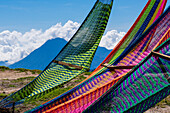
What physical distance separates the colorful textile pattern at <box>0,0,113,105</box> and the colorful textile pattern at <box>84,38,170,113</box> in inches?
97.3

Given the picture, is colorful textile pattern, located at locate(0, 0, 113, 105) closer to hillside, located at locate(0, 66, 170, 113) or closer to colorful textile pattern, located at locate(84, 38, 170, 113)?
hillside, located at locate(0, 66, 170, 113)

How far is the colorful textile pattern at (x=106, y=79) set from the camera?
4.14m

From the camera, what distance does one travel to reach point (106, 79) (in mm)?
4832

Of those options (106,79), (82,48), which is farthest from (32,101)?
(106,79)

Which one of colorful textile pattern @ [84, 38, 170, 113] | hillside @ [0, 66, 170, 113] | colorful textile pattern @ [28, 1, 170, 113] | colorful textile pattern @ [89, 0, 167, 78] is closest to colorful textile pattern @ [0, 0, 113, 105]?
hillside @ [0, 66, 170, 113]

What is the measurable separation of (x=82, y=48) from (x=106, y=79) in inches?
56.8

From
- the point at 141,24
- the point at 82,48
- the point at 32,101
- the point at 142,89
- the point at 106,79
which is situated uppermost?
the point at 141,24

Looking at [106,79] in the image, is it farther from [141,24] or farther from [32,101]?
[32,101]

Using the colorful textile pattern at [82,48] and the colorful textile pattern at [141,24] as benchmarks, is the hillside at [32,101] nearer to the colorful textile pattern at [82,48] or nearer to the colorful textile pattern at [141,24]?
the colorful textile pattern at [82,48]

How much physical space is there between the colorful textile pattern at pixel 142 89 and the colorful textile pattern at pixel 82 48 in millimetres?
2472

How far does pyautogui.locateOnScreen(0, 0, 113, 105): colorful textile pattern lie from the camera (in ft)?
18.0

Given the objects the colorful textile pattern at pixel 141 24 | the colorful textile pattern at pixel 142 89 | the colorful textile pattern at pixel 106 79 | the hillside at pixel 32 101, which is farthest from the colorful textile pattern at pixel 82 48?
the colorful textile pattern at pixel 142 89

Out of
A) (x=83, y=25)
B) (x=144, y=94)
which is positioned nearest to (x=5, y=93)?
(x=83, y=25)

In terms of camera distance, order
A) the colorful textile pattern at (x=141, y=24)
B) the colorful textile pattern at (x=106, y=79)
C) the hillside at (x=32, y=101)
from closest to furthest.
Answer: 1. the colorful textile pattern at (x=106, y=79)
2. the colorful textile pattern at (x=141, y=24)
3. the hillside at (x=32, y=101)
